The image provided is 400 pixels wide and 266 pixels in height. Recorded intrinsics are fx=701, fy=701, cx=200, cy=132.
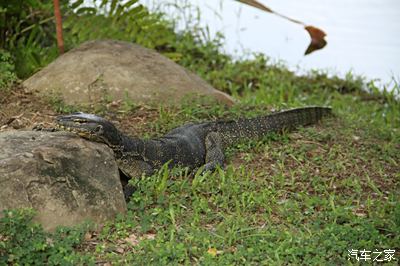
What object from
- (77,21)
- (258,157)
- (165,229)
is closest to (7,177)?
(165,229)

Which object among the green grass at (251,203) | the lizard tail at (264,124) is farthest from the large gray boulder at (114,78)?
the lizard tail at (264,124)

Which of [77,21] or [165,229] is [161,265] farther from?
[77,21]

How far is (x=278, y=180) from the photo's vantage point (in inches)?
248

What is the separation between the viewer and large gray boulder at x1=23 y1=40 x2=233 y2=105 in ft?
24.6

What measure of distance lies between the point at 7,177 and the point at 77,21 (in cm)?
427

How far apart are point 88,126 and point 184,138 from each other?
1.26 meters

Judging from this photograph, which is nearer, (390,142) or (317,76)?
(390,142)

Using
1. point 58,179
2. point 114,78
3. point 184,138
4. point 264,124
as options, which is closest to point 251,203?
point 184,138

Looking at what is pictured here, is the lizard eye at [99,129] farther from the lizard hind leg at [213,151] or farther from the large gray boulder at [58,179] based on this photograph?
the lizard hind leg at [213,151]

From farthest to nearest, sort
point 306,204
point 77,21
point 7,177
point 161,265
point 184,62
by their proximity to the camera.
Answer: point 184,62
point 77,21
point 306,204
point 7,177
point 161,265

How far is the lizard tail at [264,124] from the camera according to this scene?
283 inches

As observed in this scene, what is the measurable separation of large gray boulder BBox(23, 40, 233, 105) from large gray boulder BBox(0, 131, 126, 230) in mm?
2000

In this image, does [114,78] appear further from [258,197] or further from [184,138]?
[258,197]

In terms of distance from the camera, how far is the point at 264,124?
289 inches
